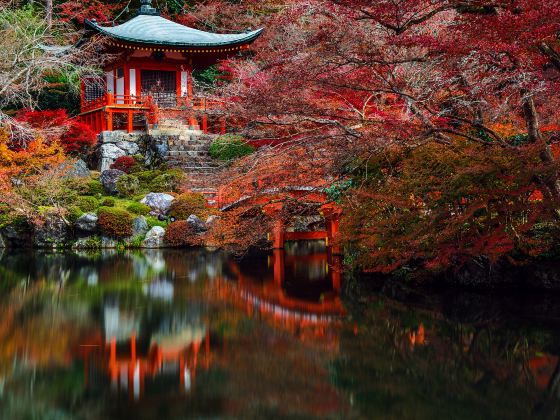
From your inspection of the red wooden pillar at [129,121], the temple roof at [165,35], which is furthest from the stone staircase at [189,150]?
the temple roof at [165,35]

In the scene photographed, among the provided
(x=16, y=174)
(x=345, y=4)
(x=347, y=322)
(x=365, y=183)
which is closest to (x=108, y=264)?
(x=16, y=174)

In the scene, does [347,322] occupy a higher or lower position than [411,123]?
lower

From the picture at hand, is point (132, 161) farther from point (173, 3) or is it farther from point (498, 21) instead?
point (498, 21)

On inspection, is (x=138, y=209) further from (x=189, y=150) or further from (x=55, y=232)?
(x=189, y=150)

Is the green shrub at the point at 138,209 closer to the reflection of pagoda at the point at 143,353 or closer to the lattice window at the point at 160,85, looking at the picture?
the lattice window at the point at 160,85

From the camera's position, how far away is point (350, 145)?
400 inches

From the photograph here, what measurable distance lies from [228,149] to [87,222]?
4.34 metres

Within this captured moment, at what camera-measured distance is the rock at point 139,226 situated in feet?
55.8

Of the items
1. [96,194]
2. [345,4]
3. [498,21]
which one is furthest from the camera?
[96,194]

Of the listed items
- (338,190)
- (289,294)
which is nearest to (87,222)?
(338,190)

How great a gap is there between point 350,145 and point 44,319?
4.75 metres

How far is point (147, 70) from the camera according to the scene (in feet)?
73.6

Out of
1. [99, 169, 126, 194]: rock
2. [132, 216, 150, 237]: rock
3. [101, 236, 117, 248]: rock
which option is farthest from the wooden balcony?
[101, 236, 117, 248]: rock

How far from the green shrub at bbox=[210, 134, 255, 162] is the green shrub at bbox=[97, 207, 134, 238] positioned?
3.28 metres
